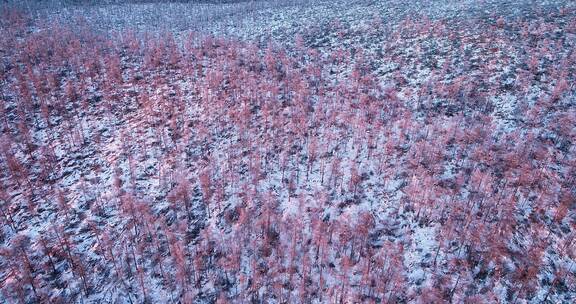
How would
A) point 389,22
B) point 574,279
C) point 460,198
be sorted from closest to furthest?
point 574,279
point 460,198
point 389,22

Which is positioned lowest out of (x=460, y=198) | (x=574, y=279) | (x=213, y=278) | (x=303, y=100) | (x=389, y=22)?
(x=213, y=278)

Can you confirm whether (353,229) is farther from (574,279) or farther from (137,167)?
(137,167)

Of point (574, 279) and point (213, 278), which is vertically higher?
point (574, 279)

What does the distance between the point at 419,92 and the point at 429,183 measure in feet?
24.0

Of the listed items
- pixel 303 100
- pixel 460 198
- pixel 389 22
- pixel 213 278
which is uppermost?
pixel 389 22

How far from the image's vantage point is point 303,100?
61.6ft

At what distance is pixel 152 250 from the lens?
11.7 metres

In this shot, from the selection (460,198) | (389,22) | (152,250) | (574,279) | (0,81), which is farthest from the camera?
(389,22)

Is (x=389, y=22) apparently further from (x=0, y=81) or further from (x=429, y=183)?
(x=0, y=81)

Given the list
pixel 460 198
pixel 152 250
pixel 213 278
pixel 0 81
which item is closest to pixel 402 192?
pixel 460 198

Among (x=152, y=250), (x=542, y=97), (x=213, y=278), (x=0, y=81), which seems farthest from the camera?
(x=0, y=81)

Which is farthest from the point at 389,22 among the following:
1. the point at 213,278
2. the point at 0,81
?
the point at 0,81

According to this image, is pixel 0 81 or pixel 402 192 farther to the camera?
pixel 0 81

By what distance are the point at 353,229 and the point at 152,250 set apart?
23.5ft
